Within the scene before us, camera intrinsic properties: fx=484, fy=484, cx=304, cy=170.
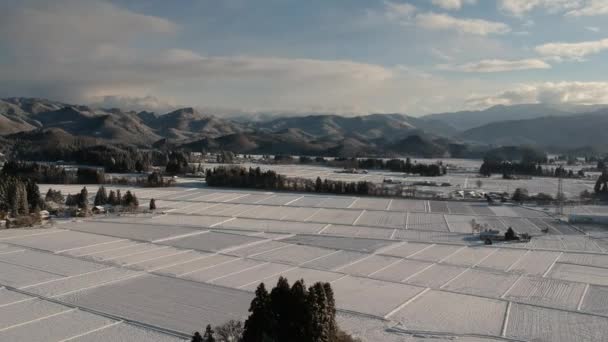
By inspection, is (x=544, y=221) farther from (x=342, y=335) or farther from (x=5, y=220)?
(x=5, y=220)

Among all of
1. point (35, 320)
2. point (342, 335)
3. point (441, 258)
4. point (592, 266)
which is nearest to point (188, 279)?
point (35, 320)

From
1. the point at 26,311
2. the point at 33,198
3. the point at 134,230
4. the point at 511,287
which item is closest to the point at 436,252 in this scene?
the point at 511,287

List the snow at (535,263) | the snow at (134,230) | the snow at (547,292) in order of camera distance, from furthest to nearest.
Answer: the snow at (134,230) → the snow at (535,263) → the snow at (547,292)

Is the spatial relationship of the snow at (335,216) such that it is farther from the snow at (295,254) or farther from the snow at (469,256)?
the snow at (469,256)

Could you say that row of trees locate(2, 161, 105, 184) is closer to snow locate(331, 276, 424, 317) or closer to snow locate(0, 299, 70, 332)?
snow locate(0, 299, 70, 332)

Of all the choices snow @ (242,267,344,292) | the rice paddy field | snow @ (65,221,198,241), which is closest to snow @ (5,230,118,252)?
the rice paddy field

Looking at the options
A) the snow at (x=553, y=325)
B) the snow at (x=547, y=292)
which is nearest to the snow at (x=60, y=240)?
the snow at (x=547, y=292)

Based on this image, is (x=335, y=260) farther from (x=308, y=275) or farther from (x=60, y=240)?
(x=60, y=240)
